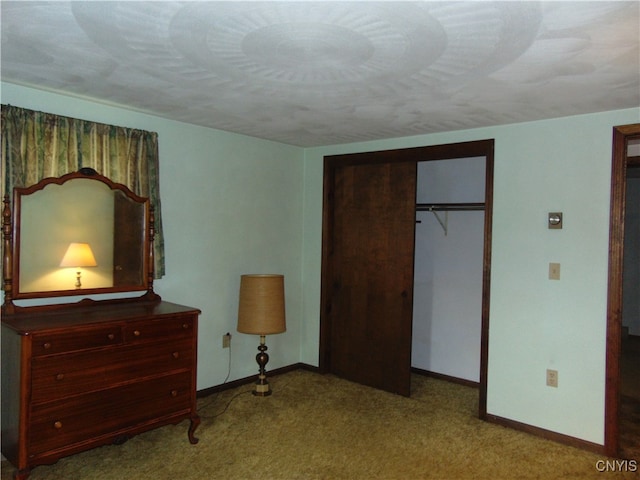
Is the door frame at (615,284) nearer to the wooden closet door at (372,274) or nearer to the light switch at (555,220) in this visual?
the light switch at (555,220)

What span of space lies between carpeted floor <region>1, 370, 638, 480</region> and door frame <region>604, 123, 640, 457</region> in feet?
0.76

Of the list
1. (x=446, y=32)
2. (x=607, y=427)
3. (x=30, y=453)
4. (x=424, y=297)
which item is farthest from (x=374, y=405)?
(x=446, y=32)

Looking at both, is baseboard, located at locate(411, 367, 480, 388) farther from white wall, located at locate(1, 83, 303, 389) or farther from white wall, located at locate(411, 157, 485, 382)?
white wall, located at locate(1, 83, 303, 389)

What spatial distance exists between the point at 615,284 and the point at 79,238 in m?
3.30

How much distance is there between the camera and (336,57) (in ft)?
7.01

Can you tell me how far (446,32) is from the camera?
187 cm

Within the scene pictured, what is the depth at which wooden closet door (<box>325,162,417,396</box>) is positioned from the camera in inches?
158

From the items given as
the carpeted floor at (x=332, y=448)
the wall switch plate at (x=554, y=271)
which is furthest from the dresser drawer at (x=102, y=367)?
the wall switch plate at (x=554, y=271)

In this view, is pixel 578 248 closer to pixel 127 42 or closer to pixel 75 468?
pixel 127 42

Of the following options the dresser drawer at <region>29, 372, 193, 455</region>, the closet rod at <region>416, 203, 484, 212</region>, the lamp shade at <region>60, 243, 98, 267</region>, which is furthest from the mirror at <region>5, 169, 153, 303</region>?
the closet rod at <region>416, 203, 484, 212</region>

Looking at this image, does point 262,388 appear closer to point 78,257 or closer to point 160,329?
point 160,329

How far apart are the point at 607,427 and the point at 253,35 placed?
3.03m

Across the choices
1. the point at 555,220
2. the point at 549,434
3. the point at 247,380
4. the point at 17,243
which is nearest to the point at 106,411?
the point at 17,243

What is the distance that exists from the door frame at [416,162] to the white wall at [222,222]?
288 mm
